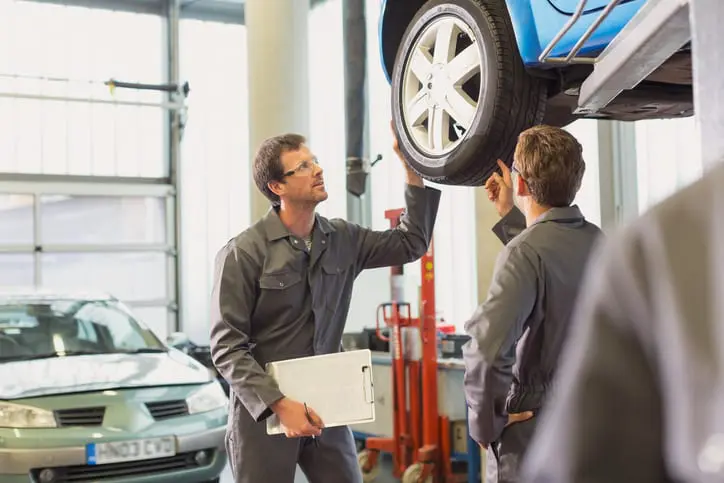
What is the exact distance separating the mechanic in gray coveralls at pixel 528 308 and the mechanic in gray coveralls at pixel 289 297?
0.66 meters

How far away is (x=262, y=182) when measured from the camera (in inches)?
114

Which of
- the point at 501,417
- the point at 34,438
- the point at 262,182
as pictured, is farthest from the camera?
the point at 34,438

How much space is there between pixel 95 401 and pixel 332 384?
2.29m

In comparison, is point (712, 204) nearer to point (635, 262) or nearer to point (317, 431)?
point (635, 262)

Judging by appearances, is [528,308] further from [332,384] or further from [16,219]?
[16,219]

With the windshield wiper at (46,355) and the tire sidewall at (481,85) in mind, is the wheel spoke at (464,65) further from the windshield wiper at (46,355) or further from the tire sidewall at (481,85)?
the windshield wiper at (46,355)

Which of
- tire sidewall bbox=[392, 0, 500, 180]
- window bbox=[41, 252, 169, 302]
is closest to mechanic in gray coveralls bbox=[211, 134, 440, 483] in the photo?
tire sidewall bbox=[392, 0, 500, 180]

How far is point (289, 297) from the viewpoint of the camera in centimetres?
272

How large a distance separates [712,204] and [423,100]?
2.16 metres

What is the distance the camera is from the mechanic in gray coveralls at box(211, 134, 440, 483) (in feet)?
8.49

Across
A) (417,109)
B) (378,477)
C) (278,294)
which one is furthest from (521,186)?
(378,477)

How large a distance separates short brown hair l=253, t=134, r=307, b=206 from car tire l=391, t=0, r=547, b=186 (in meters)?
0.37

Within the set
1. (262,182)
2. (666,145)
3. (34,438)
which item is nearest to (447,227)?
(666,145)

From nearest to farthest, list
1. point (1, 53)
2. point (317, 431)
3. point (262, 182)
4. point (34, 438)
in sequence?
point (317, 431) < point (262, 182) < point (34, 438) < point (1, 53)
